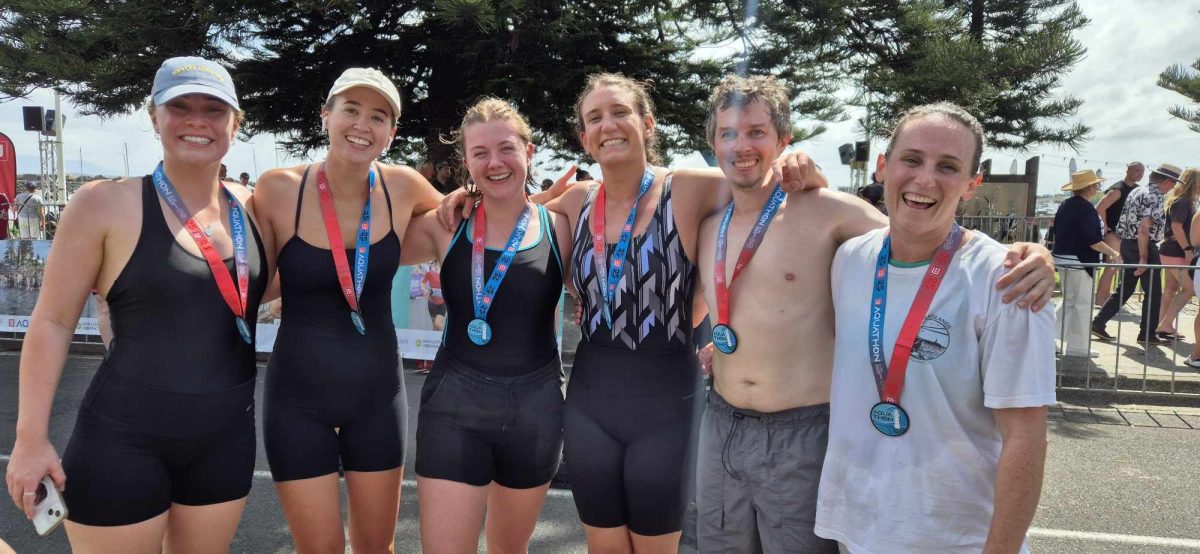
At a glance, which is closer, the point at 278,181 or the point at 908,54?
the point at 278,181

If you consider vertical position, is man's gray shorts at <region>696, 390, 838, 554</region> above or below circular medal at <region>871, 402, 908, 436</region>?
below

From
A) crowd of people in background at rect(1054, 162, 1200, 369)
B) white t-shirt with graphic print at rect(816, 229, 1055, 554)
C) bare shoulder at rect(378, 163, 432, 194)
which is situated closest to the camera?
white t-shirt with graphic print at rect(816, 229, 1055, 554)

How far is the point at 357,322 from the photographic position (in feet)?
8.84

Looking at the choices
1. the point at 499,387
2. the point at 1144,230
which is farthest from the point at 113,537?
the point at 1144,230

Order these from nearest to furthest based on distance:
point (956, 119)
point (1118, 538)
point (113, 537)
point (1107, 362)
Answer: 1. point (956, 119)
2. point (113, 537)
3. point (1118, 538)
4. point (1107, 362)

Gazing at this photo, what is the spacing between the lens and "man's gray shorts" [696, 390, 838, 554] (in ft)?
7.35

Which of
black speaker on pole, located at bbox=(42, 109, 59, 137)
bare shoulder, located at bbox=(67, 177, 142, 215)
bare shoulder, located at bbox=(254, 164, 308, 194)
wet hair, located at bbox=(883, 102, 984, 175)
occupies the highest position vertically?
black speaker on pole, located at bbox=(42, 109, 59, 137)

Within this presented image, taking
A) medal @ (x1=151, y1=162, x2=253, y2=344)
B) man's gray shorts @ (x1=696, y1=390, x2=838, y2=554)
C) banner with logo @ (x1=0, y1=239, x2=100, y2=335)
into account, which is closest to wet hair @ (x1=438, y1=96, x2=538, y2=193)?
medal @ (x1=151, y1=162, x2=253, y2=344)

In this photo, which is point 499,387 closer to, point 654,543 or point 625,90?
point 654,543

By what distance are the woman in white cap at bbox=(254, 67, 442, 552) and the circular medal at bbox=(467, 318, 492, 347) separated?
0.36 m

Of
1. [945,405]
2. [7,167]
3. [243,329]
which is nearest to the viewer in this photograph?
[945,405]

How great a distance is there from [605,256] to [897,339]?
1.14 m

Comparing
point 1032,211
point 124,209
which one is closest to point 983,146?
point 124,209

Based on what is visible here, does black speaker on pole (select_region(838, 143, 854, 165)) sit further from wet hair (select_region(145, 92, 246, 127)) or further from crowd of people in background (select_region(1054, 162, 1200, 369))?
wet hair (select_region(145, 92, 246, 127))
